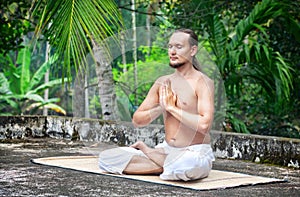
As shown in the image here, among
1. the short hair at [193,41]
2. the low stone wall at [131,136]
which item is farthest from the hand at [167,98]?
the low stone wall at [131,136]

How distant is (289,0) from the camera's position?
870 centimetres

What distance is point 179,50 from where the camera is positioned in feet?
15.2

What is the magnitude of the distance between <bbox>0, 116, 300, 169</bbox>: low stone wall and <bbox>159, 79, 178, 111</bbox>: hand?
47 centimetres

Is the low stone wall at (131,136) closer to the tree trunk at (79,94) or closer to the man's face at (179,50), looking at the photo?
the tree trunk at (79,94)

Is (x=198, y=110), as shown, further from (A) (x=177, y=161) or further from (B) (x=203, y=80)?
(A) (x=177, y=161)

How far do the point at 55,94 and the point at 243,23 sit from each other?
12.7 meters

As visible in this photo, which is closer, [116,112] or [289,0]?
[116,112]

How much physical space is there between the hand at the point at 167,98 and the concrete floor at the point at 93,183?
1.70 ft

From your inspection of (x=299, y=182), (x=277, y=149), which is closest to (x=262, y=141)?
(x=277, y=149)

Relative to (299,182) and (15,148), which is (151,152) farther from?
(15,148)

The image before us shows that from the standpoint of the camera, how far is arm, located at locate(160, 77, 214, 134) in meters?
4.43

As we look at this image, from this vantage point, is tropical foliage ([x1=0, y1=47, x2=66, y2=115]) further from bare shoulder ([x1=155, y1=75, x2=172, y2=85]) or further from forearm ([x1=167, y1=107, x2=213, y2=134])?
forearm ([x1=167, y1=107, x2=213, y2=134])

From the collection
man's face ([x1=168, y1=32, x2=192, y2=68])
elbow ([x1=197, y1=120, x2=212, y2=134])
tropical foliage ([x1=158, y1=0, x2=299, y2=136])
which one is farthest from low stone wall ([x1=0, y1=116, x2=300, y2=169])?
tropical foliage ([x1=158, y1=0, x2=299, y2=136])

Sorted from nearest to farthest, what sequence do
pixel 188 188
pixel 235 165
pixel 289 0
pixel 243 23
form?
pixel 188 188
pixel 235 165
pixel 243 23
pixel 289 0
